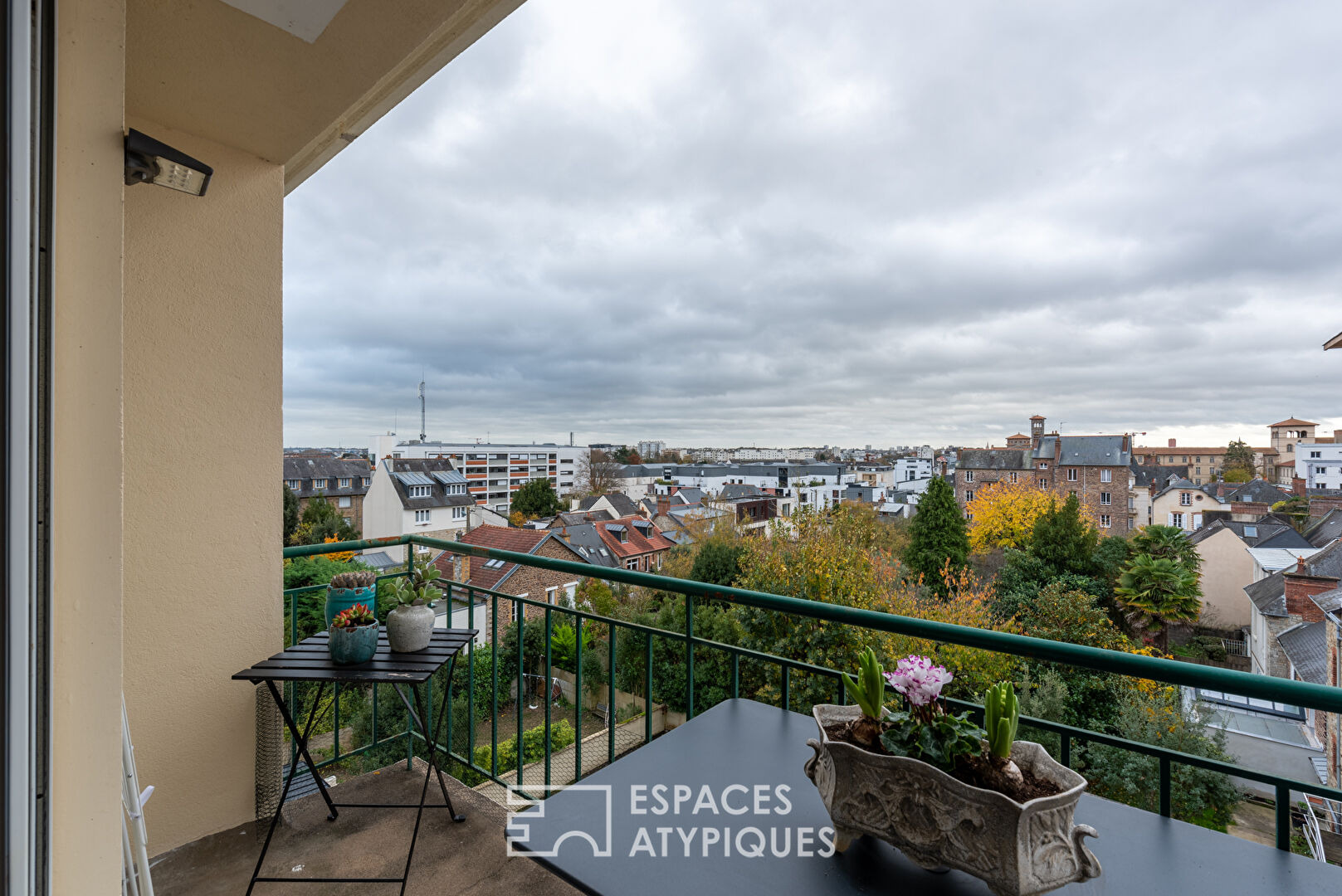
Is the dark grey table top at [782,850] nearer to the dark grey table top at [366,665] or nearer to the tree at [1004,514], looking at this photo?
the dark grey table top at [366,665]

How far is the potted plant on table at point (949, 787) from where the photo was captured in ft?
2.23

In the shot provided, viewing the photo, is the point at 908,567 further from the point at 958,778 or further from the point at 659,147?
the point at 958,778

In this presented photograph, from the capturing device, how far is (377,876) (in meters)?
1.76

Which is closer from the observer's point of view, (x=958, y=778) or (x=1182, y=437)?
(x=958, y=778)

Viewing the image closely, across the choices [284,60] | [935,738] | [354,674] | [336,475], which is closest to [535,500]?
[336,475]

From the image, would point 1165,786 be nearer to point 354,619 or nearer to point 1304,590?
point 354,619

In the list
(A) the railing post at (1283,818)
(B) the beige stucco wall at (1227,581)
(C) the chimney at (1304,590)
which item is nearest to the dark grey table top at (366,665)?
(A) the railing post at (1283,818)

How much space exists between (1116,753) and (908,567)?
8.23 meters

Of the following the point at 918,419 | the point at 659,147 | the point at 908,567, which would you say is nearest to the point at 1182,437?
the point at 918,419

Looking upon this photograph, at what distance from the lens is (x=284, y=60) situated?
1.52m

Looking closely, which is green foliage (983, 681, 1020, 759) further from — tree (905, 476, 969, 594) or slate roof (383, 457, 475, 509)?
tree (905, 476, 969, 594)

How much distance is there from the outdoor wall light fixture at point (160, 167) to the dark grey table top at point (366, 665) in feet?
4.23

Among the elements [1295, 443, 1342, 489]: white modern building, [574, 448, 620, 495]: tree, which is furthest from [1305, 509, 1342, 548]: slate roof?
[574, 448, 620, 495]: tree

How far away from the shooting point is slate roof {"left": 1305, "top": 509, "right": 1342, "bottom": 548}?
1592cm
